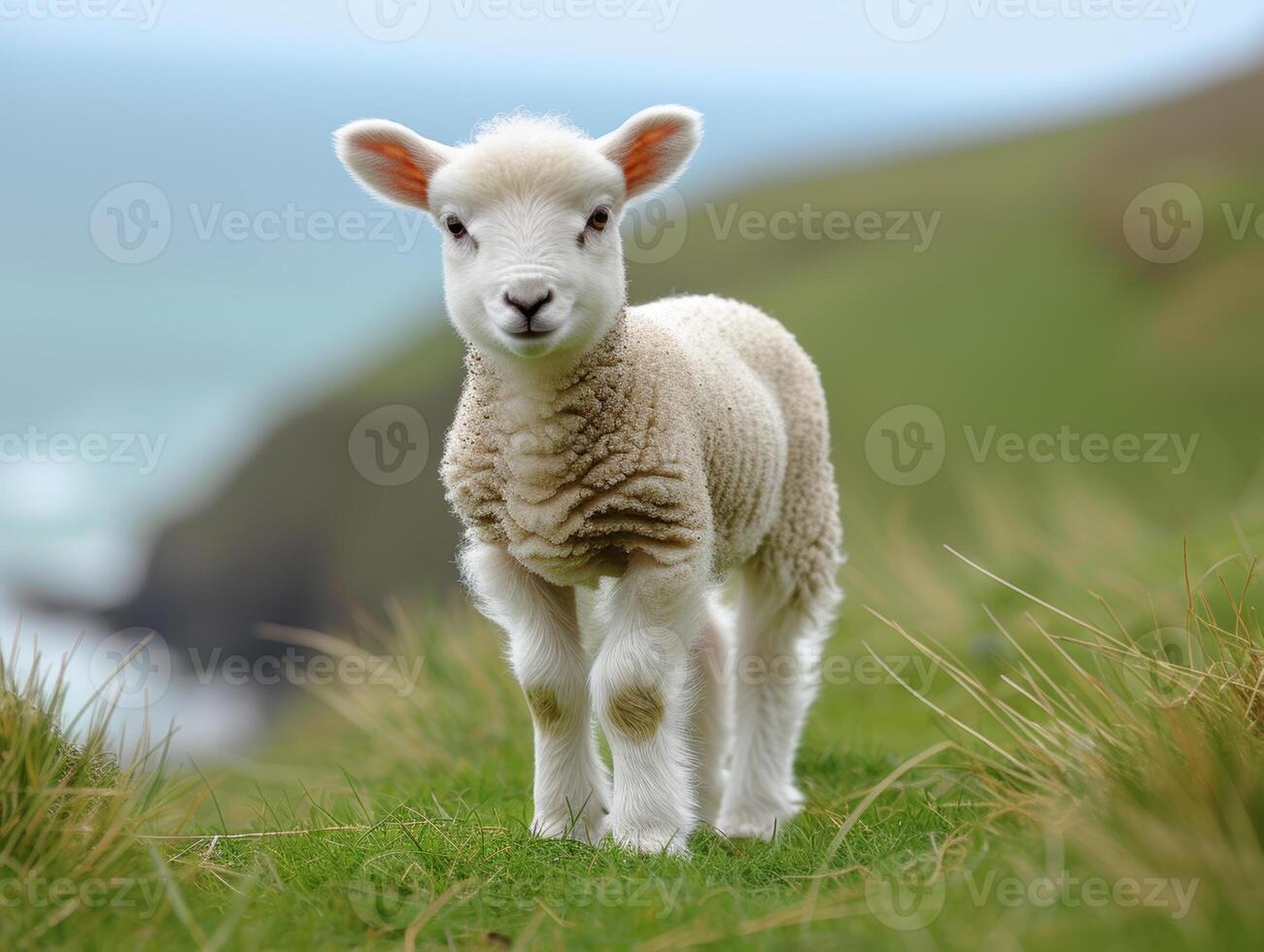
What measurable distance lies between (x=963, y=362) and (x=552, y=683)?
11.4 meters

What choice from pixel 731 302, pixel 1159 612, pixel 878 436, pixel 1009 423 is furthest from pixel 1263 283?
pixel 731 302

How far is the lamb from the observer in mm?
4406

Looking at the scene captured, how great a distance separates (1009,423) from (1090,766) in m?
10.6

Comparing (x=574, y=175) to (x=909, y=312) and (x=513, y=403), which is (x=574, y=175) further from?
(x=909, y=312)

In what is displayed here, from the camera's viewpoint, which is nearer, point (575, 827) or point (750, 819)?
point (575, 827)

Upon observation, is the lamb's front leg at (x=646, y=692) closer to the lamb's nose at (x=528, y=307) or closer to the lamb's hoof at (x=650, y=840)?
the lamb's hoof at (x=650, y=840)

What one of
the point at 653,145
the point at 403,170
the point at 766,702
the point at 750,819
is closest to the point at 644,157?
the point at 653,145

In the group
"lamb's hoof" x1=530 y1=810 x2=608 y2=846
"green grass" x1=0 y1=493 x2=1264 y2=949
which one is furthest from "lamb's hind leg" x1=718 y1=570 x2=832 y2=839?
"lamb's hoof" x1=530 y1=810 x2=608 y2=846

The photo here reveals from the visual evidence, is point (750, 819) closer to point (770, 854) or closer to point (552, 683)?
point (770, 854)

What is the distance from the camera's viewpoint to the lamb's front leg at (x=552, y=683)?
5023 mm

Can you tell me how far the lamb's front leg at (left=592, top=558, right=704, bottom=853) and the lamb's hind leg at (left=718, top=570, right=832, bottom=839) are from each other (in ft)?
2.82

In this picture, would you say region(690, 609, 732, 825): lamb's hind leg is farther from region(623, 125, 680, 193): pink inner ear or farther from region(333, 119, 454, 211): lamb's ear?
region(333, 119, 454, 211): lamb's ear

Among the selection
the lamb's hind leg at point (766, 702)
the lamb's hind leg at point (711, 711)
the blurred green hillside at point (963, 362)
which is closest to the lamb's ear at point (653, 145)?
the lamb's hind leg at point (766, 702)

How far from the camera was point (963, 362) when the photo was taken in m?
15.4
